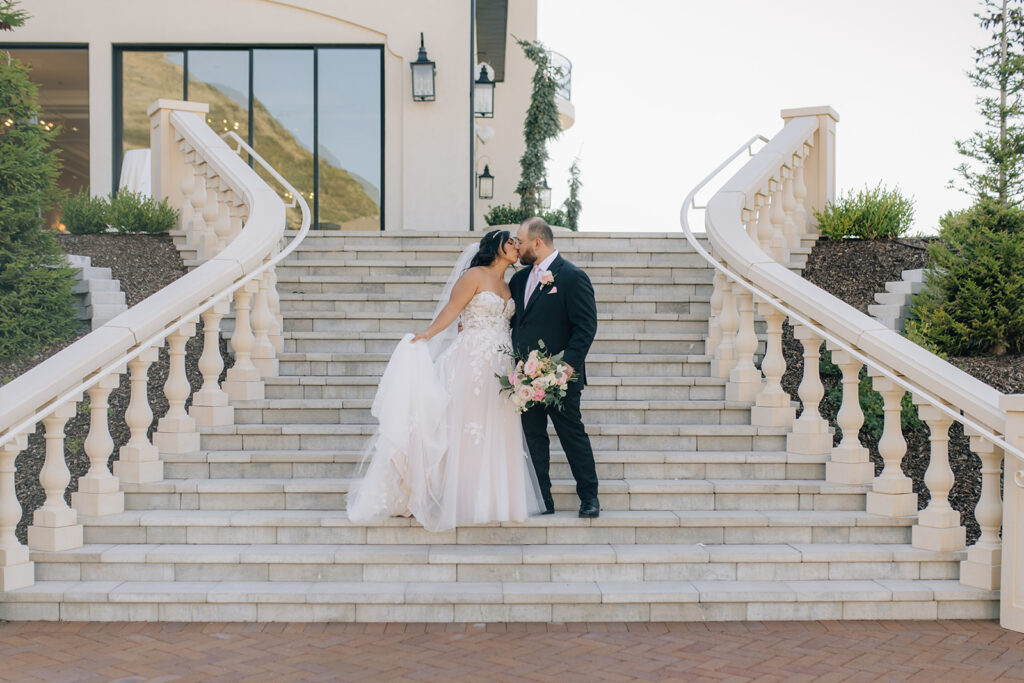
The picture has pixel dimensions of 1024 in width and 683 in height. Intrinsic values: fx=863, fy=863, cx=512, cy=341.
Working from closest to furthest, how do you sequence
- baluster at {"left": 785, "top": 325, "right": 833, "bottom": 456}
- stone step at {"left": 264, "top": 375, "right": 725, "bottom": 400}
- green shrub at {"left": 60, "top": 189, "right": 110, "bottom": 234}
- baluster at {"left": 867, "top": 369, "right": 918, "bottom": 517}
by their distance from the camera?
baluster at {"left": 867, "top": 369, "right": 918, "bottom": 517} < baluster at {"left": 785, "top": 325, "right": 833, "bottom": 456} < stone step at {"left": 264, "top": 375, "right": 725, "bottom": 400} < green shrub at {"left": 60, "top": 189, "right": 110, "bottom": 234}

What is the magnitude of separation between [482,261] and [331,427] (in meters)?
1.72

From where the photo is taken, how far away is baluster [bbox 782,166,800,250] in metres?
9.31

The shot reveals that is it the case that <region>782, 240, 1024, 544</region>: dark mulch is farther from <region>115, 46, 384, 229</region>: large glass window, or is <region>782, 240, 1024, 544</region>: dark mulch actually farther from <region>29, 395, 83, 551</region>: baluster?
<region>115, 46, 384, 229</region>: large glass window

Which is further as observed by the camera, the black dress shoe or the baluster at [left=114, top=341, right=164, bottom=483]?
the baluster at [left=114, top=341, right=164, bottom=483]

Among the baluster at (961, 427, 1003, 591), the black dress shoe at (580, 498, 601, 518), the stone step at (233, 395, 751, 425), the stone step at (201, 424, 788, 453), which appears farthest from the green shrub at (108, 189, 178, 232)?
the baluster at (961, 427, 1003, 591)

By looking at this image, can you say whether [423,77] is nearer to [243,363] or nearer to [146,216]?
[146,216]

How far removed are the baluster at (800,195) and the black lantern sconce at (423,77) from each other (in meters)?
6.09

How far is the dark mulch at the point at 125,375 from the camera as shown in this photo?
6254mm

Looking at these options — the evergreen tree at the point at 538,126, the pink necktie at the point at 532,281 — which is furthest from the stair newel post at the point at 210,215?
the evergreen tree at the point at 538,126

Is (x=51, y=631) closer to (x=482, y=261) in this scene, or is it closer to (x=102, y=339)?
(x=102, y=339)

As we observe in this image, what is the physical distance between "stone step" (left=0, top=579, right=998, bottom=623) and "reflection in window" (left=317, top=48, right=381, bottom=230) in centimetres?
1002

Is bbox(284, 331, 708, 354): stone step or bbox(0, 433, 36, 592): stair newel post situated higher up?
bbox(284, 331, 708, 354): stone step

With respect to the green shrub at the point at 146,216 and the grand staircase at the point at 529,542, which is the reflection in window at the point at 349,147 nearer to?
the green shrub at the point at 146,216

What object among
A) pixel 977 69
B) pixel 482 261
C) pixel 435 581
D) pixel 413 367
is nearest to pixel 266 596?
pixel 435 581
